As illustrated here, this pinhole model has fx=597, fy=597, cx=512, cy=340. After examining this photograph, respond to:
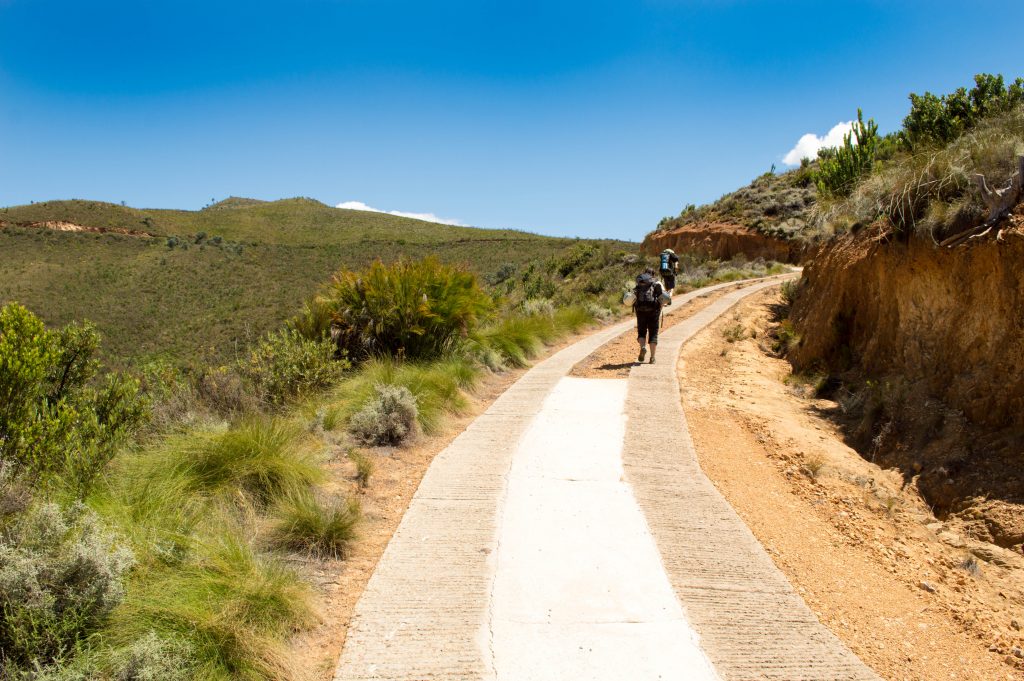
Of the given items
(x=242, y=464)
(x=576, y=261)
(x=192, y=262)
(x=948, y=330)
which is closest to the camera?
(x=242, y=464)

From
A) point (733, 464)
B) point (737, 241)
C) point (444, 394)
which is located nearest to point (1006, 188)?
point (733, 464)

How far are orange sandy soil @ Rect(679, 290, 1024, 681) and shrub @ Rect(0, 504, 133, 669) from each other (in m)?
3.79

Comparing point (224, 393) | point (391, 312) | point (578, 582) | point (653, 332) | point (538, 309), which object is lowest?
point (578, 582)

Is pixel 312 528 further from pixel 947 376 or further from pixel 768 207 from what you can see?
pixel 768 207

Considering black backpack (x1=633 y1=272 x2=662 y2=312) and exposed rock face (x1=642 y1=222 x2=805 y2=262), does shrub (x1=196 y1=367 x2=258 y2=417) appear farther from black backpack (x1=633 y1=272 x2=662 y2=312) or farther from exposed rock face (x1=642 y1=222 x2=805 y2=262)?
exposed rock face (x1=642 y1=222 x2=805 y2=262)

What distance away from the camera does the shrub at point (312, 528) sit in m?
4.00

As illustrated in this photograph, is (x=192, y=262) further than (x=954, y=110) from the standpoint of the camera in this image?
Yes

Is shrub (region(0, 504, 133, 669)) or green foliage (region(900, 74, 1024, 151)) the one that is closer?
shrub (region(0, 504, 133, 669))

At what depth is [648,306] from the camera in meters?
9.97

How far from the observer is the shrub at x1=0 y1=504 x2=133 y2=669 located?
2486 mm

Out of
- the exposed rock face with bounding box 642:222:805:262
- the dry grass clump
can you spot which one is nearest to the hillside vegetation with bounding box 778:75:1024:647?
the dry grass clump

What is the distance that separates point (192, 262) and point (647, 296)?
50096 mm

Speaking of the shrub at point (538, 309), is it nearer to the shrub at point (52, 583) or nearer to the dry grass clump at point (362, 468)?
the dry grass clump at point (362, 468)

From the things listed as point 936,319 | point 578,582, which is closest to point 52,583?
point 578,582
